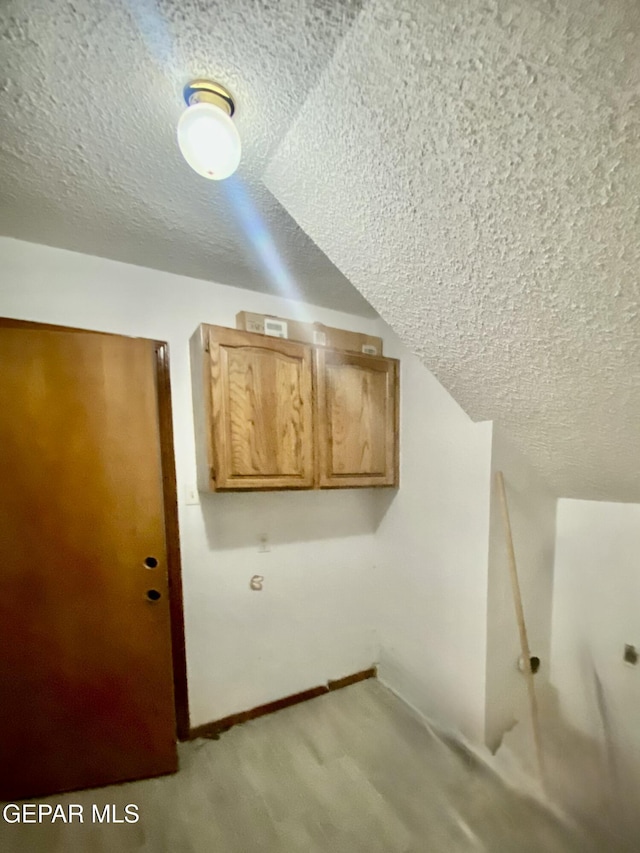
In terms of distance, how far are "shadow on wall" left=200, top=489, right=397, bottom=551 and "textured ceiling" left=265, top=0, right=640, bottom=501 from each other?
3.77 feet

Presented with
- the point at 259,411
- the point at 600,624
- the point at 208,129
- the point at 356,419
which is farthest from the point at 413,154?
the point at 600,624

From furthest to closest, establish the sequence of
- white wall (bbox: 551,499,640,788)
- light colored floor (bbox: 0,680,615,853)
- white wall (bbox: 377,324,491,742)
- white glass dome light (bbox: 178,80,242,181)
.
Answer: white wall (bbox: 377,324,491,742) < white wall (bbox: 551,499,640,788) < light colored floor (bbox: 0,680,615,853) < white glass dome light (bbox: 178,80,242,181)

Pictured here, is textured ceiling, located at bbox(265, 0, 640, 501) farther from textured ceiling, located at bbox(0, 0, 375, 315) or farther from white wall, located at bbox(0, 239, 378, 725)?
white wall, located at bbox(0, 239, 378, 725)

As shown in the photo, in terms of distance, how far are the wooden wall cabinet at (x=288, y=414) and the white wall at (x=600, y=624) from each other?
0.95m

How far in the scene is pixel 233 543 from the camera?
1.84 m

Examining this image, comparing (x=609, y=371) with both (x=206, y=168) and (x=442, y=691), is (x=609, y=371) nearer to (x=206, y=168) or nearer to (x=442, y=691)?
(x=206, y=168)

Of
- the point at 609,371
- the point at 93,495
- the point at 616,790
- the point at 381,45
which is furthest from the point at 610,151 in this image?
the point at 616,790

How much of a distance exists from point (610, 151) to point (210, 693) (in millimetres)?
2448

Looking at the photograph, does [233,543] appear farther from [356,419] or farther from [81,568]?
[356,419]

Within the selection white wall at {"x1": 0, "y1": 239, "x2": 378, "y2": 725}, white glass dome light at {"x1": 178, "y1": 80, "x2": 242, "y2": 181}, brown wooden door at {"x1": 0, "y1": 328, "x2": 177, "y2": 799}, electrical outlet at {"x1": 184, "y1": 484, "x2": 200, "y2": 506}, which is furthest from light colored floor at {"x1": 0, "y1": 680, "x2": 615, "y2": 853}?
white glass dome light at {"x1": 178, "y1": 80, "x2": 242, "y2": 181}

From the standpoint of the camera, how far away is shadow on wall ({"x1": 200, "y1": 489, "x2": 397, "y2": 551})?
5.95ft

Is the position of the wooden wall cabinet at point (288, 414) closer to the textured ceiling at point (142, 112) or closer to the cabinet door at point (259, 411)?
the cabinet door at point (259, 411)

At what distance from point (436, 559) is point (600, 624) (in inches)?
30.4

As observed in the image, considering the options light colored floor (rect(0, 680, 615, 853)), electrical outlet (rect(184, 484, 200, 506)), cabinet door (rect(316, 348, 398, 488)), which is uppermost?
cabinet door (rect(316, 348, 398, 488))
